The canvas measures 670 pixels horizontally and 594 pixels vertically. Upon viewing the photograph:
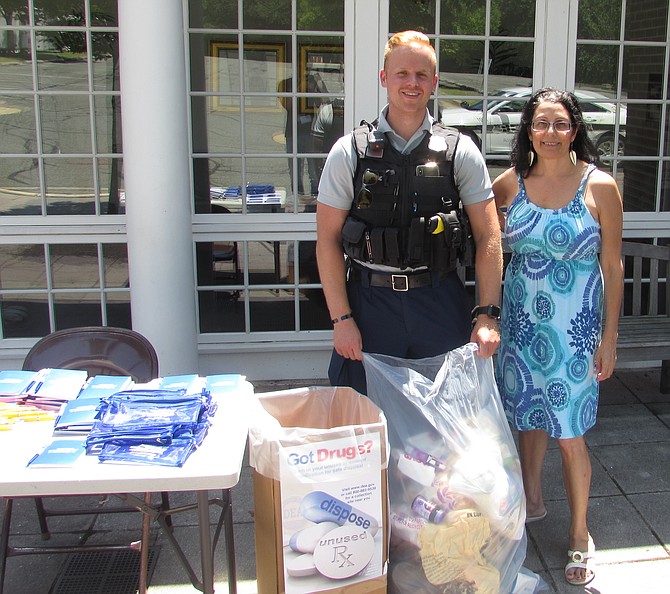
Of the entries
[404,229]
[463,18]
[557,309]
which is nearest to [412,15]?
[463,18]

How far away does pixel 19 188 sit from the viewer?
4.73 metres

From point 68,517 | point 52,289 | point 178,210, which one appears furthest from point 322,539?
point 52,289

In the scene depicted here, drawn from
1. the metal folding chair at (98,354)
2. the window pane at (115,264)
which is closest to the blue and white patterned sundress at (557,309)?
the metal folding chair at (98,354)

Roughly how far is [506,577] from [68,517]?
1.88 meters

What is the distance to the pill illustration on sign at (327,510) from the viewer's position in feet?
7.26

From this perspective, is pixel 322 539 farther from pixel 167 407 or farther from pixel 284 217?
pixel 284 217

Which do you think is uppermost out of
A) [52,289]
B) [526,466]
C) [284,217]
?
[284,217]

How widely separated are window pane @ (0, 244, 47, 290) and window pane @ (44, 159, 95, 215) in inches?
10.9

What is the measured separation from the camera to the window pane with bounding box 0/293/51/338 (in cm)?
480

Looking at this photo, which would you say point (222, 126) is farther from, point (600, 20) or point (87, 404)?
point (87, 404)

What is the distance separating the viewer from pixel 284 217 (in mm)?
4742

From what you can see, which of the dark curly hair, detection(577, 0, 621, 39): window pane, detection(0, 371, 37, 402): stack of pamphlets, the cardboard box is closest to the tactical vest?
the dark curly hair

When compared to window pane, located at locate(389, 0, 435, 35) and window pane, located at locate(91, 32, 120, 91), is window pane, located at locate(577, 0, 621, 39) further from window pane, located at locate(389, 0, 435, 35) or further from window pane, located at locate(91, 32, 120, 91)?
window pane, located at locate(91, 32, 120, 91)

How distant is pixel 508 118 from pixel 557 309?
2391 mm
